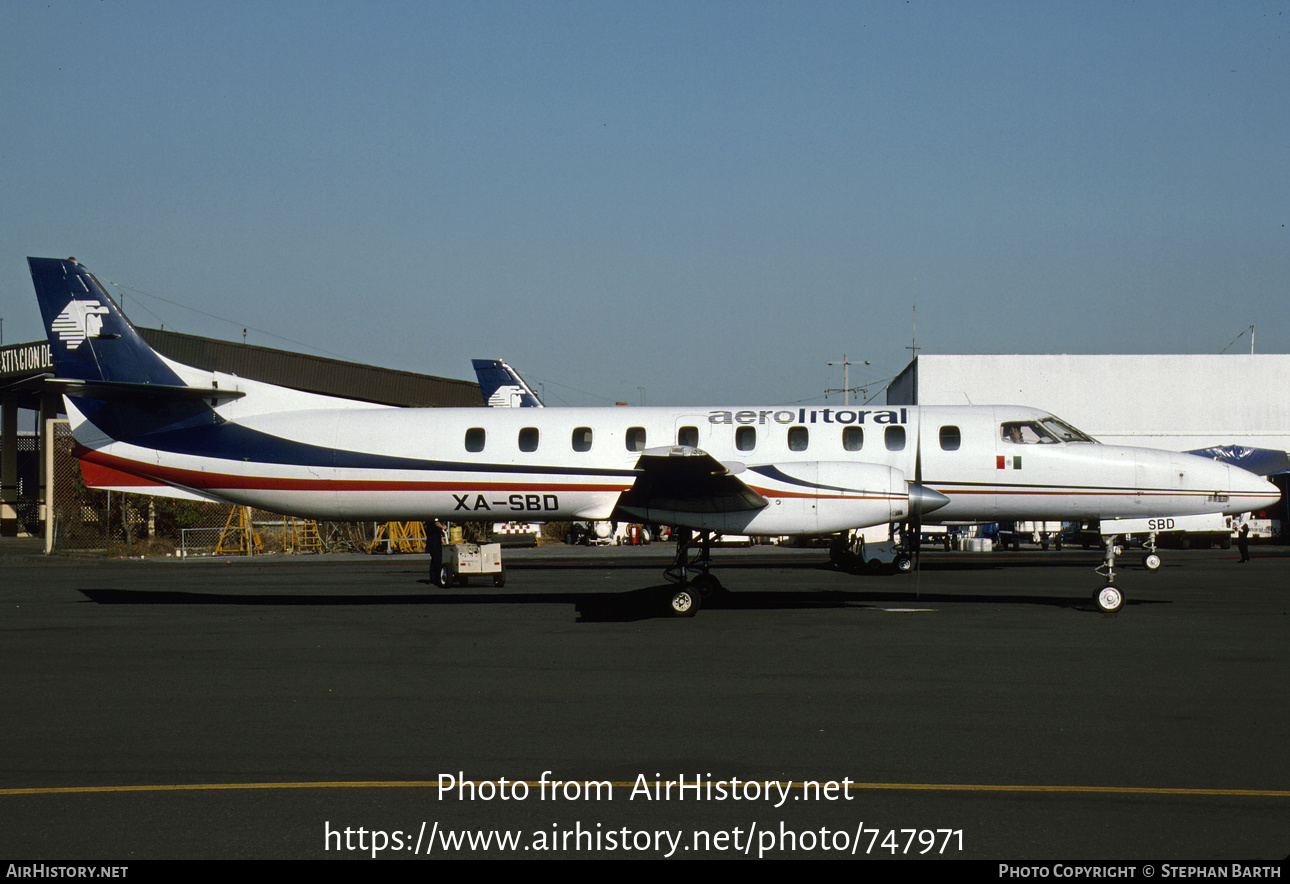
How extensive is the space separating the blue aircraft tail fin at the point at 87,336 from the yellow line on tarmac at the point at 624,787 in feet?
41.0

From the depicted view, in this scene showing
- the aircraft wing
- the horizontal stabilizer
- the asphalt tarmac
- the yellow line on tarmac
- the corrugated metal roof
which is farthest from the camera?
the corrugated metal roof

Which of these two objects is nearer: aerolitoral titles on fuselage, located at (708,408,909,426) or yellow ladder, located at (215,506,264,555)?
aerolitoral titles on fuselage, located at (708,408,909,426)

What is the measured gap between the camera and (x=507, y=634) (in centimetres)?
1216

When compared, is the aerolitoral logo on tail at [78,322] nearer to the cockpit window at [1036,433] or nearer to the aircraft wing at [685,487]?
the aircraft wing at [685,487]

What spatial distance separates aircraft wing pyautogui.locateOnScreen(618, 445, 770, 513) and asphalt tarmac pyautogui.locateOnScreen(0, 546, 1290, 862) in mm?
1486

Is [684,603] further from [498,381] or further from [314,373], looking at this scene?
[314,373]

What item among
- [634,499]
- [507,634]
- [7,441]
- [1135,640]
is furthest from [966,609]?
[7,441]

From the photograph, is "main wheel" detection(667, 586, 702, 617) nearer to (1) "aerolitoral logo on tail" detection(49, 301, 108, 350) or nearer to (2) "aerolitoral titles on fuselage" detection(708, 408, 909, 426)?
(2) "aerolitoral titles on fuselage" detection(708, 408, 909, 426)

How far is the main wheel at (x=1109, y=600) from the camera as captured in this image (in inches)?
540

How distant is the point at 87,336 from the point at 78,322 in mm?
263

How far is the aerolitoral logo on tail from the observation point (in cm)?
1705

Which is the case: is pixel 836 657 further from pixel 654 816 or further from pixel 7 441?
pixel 7 441

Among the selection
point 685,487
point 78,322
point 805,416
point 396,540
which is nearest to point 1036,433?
point 805,416

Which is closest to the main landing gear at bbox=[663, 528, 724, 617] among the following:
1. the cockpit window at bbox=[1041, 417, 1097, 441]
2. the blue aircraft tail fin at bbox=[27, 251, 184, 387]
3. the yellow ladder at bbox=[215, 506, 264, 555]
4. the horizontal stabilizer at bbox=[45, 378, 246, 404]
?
the cockpit window at bbox=[1041, 417, 1097, 441]
